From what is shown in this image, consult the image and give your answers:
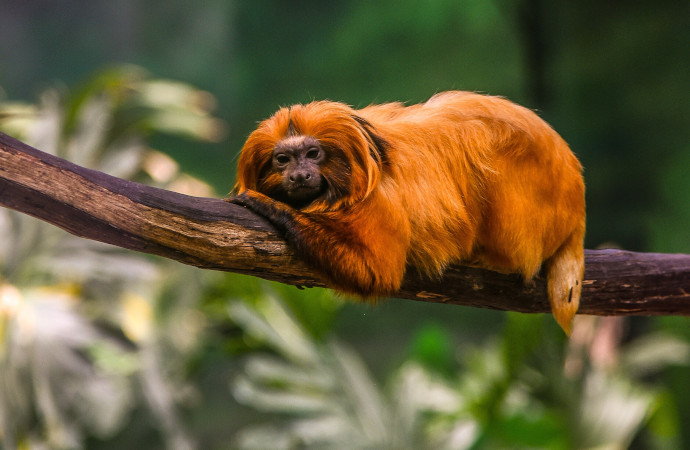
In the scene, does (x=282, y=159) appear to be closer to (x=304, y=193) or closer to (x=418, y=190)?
(x=304, y=193)

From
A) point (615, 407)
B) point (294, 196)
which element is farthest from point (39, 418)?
point (615, 407)

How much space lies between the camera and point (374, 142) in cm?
220

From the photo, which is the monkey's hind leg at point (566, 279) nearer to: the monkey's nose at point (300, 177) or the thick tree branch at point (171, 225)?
the thick tree branch at point (171, 225)

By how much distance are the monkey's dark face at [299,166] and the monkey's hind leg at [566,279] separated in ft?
3.27

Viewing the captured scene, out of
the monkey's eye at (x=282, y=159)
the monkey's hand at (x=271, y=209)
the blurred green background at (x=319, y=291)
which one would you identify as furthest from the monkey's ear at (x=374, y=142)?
the blurred green background at (x=319, y=291)

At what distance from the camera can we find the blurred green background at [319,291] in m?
3.93

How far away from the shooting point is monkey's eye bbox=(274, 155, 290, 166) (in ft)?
7.10

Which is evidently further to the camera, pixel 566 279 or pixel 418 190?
pixel 566 279

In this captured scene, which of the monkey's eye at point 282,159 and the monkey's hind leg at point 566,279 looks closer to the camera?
the monkey's eye at point 282,159

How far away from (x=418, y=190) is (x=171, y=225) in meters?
0.88

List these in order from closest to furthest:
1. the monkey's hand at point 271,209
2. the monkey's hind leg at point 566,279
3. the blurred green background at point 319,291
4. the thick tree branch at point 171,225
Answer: the thick tree branch at point 171,225 < the monkey's hand at point 271,209 < the monkey's hind leg at point 566,279 < the blurred green background at point 319,291

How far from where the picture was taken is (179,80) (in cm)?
552

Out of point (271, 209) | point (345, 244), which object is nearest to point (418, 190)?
point (345, 244)

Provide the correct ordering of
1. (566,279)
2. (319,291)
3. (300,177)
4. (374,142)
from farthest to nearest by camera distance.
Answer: (319,291) < (566,279) < (374,142) < (300,177)
